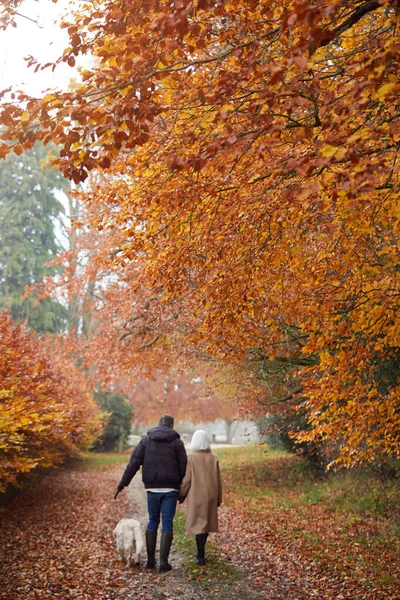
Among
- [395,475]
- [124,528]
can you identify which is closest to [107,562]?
[124,528]

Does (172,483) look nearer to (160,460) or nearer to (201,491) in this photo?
(160,460)

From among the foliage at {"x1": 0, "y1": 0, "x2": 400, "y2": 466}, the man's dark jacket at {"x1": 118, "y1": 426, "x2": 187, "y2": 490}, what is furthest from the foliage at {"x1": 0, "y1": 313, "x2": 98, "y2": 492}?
the foliage at {"x1": 0, "y1": 0, "x2": 400, "y2": 466}

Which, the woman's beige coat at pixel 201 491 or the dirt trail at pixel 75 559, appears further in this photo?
the woman's beige coat at pixel 201 491

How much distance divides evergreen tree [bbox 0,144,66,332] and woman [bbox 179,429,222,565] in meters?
26.0

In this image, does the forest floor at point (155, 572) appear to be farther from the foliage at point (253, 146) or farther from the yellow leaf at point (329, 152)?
the yellow leaf at point (329, 152)

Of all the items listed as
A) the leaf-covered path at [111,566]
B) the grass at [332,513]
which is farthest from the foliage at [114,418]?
the leaf-covered path at [111,566]

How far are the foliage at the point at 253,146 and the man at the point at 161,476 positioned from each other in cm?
136

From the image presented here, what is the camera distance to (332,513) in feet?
38.1

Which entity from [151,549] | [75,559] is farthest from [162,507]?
[75,559]

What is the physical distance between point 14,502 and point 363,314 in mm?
8693

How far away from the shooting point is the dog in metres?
7.52

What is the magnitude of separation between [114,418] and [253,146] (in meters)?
26.9

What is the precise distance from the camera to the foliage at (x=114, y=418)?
31281 millimetres

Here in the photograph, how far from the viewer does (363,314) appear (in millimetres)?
7520
